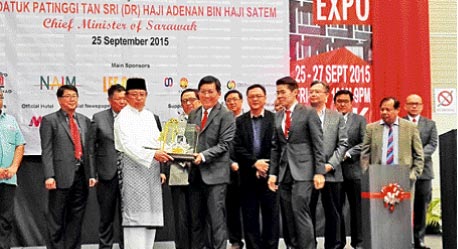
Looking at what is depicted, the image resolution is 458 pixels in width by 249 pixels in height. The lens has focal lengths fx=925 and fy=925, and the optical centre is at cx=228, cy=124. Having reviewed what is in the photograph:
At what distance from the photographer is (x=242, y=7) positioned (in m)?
9.12

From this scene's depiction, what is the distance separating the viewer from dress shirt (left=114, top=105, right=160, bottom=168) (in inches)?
265

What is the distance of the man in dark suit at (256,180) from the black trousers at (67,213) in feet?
4.66

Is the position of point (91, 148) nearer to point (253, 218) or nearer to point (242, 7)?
point (253, 218)

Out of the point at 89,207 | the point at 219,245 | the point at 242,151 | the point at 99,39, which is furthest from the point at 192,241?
the point at 99,39

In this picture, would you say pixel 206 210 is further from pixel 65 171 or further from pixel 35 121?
pixel 35 121

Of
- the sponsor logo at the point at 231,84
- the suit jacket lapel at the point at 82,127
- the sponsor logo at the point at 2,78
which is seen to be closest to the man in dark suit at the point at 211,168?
the suit jacket lapel at the point at 82,127

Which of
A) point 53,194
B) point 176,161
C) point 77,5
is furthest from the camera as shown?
point 77,5

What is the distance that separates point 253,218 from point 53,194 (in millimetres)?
1761

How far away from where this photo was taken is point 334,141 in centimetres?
817

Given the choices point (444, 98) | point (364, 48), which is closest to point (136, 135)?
point (364, 48)

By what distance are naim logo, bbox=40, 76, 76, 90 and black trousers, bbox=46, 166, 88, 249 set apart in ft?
3.85

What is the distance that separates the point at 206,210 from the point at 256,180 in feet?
2.47

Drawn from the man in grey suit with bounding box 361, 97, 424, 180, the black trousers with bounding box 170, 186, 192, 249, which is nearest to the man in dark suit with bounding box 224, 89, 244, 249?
the black trousers with bounding box 170, 186, 192, 249

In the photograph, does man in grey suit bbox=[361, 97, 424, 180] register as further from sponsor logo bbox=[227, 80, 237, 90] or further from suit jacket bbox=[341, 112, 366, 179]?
sponsor logo bbox=[227, 80, 237, 90]
